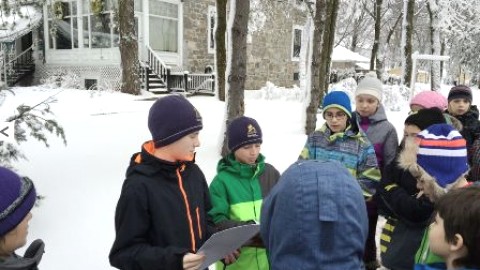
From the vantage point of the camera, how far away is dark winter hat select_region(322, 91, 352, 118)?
138 inches

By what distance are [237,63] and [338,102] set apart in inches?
153

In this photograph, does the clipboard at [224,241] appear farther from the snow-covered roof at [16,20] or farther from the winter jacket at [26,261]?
the snow-covered roof at [16,20]

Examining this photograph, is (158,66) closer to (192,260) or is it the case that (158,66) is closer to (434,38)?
(434,38)

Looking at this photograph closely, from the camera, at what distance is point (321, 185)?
3.99 ft

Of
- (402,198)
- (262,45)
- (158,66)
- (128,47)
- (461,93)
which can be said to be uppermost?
(262,45)

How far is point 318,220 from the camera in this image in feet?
3.99

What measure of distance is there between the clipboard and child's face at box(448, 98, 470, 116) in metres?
3.48

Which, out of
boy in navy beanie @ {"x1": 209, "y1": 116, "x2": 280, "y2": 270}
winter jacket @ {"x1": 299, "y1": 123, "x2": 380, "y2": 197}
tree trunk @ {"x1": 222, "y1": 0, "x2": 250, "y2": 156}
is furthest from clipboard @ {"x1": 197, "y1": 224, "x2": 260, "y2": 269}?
tree trunk @ {"x1": 222, "y1": 0, "x2": 250, "y2": 156}

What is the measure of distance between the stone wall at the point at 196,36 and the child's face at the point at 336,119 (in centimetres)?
1801

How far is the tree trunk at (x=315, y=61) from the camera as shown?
9688 millimetres

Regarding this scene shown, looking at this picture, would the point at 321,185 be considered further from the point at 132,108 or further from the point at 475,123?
the point at 132,108

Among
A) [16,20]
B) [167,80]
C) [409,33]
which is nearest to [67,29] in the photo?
[167,80]

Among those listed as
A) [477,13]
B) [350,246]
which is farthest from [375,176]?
[477,13]

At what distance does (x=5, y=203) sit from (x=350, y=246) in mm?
1371
